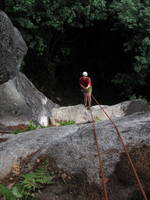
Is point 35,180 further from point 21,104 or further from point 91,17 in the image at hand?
point 91,17

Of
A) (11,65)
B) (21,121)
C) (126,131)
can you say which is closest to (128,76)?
(21,121)

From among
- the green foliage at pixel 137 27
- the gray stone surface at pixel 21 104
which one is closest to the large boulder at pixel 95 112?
the gray stone surface at pixel 21 104

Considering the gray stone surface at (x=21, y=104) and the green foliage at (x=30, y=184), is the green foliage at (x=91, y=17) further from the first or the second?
the green foliage at (x=30, y=184)

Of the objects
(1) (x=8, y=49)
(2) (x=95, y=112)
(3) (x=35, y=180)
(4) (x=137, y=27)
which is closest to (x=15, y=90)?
(2) (x=95, y=112)

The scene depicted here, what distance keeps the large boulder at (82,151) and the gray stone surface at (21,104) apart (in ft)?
22.4

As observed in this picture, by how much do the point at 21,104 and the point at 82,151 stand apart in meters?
9.03

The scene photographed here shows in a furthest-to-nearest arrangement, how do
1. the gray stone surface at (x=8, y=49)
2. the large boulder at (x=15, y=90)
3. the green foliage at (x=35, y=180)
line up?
the large boulder at (x=15, y=90)
the gray stone surface at (x=8, y=49)
the green foliage at (x=35, y=180)

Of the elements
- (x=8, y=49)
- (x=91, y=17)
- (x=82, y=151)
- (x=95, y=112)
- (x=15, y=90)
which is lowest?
(x=95, y=112)

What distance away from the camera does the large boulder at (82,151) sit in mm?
4423

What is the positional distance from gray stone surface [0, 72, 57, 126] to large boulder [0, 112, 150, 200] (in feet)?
22.4

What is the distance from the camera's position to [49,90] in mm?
22875

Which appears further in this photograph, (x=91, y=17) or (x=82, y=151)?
(x=91, y=17)

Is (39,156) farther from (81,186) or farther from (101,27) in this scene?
(101,27)

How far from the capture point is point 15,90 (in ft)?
46.3
